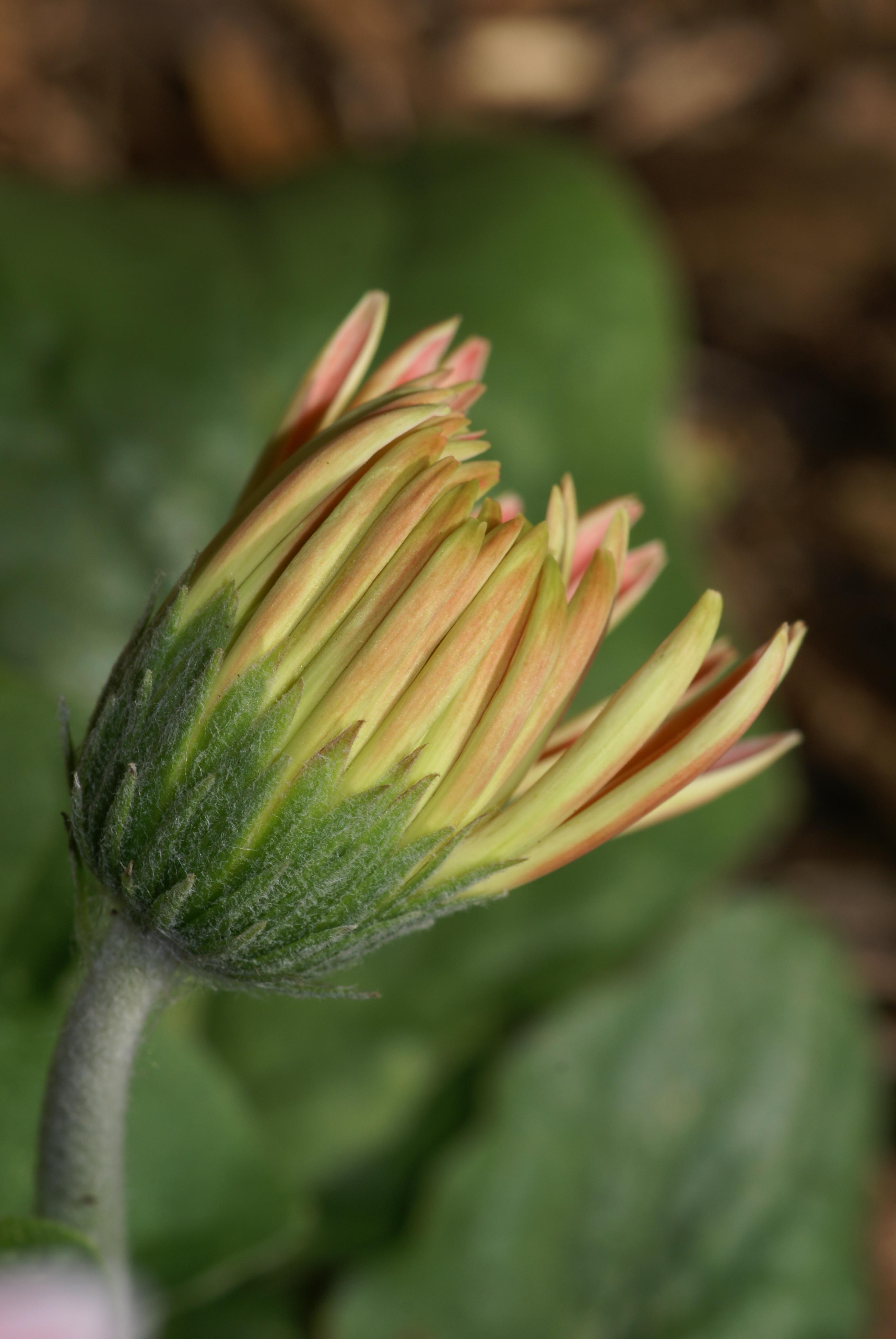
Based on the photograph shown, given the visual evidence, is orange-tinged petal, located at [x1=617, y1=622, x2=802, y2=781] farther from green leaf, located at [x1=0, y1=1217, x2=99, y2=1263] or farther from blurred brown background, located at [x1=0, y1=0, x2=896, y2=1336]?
blurred brown background, located at [x1=0, y1=0, x2=896, y2=1336]

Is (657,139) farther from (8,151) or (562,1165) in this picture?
(562,1165)

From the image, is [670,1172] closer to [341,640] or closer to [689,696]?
[689,696]

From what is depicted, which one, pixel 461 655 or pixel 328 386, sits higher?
pixel 328 386

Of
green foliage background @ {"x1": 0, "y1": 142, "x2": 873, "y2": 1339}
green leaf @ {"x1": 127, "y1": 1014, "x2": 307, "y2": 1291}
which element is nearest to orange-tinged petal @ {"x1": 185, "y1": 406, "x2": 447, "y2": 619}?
green leaf @ {"x1": 127, "y1": 1014, "x2": 307, "y2": 1291}

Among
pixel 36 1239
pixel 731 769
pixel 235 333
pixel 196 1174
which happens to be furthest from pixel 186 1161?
pixel 235 333

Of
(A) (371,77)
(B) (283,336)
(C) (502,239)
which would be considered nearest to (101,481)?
(B) (283,336)
